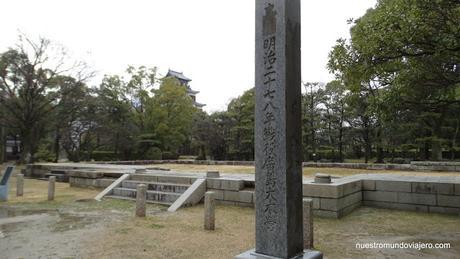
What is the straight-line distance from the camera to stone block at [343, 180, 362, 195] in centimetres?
796

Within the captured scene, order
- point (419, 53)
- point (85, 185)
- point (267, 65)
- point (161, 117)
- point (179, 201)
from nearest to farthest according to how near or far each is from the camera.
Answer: point (267, 65)
point (419, 53)
point (179, 201)
point (85, 185)
point (161, 117)

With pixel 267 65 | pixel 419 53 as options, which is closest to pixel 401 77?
pixel 419 53

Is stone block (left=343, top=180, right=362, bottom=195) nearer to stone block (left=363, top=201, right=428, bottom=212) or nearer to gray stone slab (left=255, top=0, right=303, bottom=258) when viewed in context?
stone block (left=363, top=201, right=428, bottom=212)

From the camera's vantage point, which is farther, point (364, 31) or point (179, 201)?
point (179, 201)

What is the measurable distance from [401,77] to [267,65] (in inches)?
199

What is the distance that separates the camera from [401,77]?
730 centimetres

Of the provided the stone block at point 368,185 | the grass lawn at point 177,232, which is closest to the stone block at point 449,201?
the grass lawn at point 177,232

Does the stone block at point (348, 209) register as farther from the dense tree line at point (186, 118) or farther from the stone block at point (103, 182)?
the stone block at point (103, 182)

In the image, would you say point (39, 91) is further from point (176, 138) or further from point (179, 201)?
point (179, 201)

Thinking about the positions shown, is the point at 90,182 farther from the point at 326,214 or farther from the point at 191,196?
the point at 326,214

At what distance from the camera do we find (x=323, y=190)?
767 cm

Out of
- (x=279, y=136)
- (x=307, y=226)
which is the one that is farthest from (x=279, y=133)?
(x=307, y=226)

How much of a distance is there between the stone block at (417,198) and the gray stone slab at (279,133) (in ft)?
19.9

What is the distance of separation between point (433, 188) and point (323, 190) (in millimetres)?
2717
